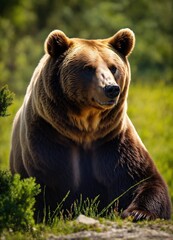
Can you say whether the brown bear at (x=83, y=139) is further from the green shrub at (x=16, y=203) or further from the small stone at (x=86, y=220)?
the green shrub at (x=16, y=203)

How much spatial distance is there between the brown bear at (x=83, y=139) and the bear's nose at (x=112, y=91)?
27 centimetres

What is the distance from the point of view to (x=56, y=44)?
6785 mm

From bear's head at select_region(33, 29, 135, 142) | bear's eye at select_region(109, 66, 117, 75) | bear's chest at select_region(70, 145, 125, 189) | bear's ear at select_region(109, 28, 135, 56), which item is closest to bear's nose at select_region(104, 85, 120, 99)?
bear's head at select_region(33, 29, 135, 142)

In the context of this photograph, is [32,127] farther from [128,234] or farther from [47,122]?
[128,234]

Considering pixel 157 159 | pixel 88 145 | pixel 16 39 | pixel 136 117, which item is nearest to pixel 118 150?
pixel 88 145

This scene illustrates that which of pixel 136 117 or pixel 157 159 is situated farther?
pixel 136 117

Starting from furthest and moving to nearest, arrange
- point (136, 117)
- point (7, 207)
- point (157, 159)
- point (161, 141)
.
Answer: point (136, 117), point (161, 141), point (157, 159), point (7, 207)

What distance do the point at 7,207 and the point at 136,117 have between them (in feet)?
31.3

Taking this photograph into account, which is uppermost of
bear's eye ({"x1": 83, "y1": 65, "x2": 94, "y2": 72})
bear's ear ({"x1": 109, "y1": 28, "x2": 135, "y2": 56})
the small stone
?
bear's ear ({"x1": 109, "y1": 28, "x2": 135, "y2": 56})

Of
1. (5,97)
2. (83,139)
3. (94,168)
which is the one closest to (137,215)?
(94,168)

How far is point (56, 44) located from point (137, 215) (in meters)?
1.63

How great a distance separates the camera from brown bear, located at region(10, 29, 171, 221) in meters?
6.57

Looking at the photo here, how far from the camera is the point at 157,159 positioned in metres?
12.4

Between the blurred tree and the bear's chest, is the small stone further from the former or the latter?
the blurred tree
